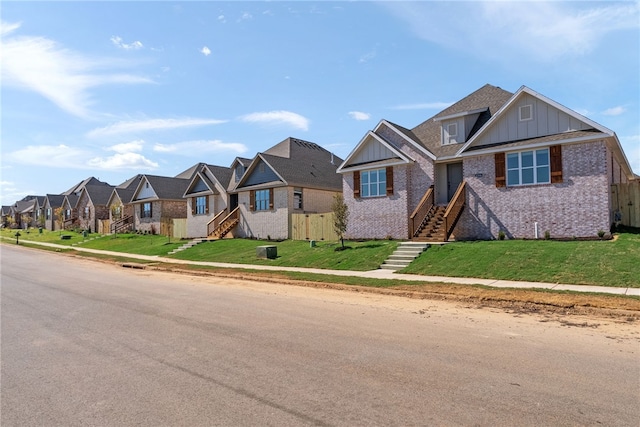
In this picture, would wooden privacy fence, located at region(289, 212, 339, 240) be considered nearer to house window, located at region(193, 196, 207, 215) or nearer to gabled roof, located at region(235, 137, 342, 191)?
gabled roof, located at region(235, 137, 342, 191)

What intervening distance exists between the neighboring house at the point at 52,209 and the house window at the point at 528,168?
73872mm

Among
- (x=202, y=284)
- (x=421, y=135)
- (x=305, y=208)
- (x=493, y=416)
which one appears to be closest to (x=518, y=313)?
(x=493, y=416)

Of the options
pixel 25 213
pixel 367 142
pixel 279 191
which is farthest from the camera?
pixel 25 213

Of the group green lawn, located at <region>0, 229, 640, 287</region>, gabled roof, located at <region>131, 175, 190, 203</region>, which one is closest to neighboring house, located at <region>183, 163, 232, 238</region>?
gabled roof, located at <region>131, 175, 190, 203</region>

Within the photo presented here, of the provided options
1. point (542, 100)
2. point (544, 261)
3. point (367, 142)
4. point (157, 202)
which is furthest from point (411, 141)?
point (157, 202)

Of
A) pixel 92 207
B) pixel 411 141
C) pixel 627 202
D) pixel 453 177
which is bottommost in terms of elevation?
pixel 627 202

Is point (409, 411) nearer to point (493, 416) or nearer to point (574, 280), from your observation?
point (493, 416)

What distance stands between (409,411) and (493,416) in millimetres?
803

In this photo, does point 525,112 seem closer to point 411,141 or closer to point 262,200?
point 411,141

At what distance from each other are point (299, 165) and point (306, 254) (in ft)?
42.1

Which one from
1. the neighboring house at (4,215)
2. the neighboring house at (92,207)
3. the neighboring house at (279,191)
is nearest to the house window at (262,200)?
the neighboring house at (279,191)

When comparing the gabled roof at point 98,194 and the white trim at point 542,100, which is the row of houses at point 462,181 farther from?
the gabled roof at point 98,194

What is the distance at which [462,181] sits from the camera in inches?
856

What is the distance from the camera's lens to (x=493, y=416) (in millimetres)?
4074
